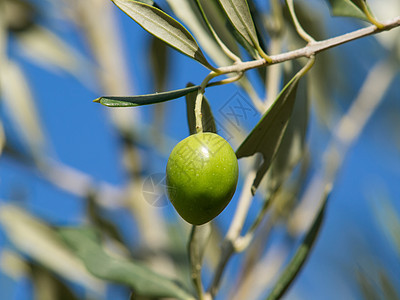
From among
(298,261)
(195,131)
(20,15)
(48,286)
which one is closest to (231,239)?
(298,261)

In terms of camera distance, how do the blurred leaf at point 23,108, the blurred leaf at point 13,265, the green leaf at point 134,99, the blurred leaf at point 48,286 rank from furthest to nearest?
1. the blurred leaf at point 23,108
2. the blurred leaf at point 13,265
3. the blurred leaf at point 48,286
4. the green leaf at point 134,99

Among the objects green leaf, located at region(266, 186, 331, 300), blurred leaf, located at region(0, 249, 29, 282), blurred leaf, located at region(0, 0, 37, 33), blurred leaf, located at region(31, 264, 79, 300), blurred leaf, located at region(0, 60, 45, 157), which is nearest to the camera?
green leaf, located at region(266, 186, 331, 300)

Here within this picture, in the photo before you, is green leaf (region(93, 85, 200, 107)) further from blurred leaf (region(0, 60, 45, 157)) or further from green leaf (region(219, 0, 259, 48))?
blurred leaf (region(0, 60, 45, 157))

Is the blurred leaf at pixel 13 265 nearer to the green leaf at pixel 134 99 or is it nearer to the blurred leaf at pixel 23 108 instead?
the blurred leaf at pixel 23 108

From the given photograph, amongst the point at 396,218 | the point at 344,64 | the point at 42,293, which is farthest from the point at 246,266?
the point at 344,64

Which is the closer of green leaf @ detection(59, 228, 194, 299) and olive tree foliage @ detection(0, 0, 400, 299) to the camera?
olive tree foliage @ detection(0, 0, 400, 299)

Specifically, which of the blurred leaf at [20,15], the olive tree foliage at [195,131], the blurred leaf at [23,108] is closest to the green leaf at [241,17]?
Answer: the olive tree foliage at [195,131]

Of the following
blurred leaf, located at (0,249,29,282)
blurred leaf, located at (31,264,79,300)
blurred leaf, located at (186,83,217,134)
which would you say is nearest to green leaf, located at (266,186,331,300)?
blurred leaf, located at (186,83,217,134)
